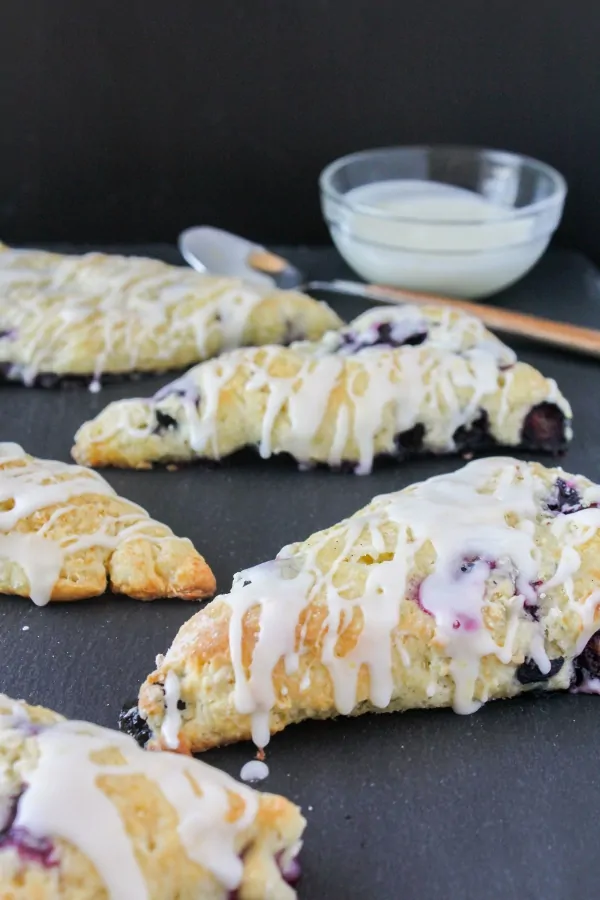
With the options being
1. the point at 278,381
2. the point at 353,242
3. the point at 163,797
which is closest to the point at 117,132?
the point at 353,242

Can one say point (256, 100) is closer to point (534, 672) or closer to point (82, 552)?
point (82, 552)

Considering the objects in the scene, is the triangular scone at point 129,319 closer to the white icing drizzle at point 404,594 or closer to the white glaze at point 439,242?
the white glaze at point 439,242

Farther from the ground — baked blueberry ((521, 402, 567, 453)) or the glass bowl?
the glass bowl

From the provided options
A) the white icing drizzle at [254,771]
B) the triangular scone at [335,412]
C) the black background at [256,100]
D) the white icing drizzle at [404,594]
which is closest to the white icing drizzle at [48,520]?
the triangular scone at [335,412]

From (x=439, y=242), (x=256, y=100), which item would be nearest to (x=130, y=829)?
(x=439, y=242)

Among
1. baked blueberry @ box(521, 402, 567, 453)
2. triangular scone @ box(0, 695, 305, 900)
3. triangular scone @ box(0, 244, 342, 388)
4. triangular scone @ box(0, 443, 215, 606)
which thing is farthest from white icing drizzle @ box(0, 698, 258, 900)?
triangular scone @ box(0, 244, 342, 388)

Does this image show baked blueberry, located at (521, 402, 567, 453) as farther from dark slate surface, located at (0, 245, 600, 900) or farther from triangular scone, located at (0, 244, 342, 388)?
triangular scone, located at (0, 244, 342, 388)

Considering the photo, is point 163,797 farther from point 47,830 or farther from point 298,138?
point 298,138

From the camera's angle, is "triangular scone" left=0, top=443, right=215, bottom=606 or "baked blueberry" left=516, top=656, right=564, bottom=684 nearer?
"baked blueberry" left=516, top=656, right=564, bottom=684
